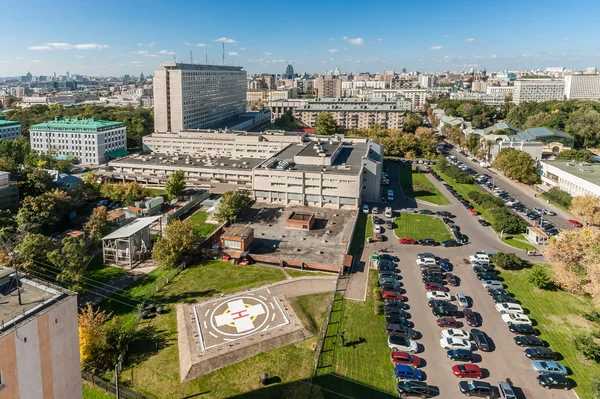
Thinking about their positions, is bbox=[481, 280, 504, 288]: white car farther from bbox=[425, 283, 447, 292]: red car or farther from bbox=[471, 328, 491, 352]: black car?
bbox=[471, 328, 491, 352]: black car

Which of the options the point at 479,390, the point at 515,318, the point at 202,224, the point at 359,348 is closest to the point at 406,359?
the point at 359,348

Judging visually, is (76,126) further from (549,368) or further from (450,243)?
(549,368)

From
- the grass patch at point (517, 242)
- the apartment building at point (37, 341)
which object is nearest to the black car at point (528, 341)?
the grass patch at point (517, 242)

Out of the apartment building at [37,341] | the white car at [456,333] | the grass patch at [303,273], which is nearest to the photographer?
the apartment building at [37,341]

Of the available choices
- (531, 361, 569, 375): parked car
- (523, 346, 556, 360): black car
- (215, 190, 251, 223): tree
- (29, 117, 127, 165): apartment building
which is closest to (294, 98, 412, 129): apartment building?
(29, 117, 127, 165): apartment building

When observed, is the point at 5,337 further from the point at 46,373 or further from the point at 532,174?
the point at 532,174

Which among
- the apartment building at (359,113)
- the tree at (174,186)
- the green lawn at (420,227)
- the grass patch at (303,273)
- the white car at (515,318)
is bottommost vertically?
the white car at (515,318)

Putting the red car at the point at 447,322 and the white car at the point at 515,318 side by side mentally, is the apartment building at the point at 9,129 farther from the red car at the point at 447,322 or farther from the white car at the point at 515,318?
the white car at the point at 515,318
